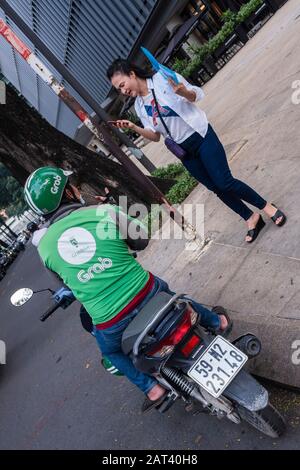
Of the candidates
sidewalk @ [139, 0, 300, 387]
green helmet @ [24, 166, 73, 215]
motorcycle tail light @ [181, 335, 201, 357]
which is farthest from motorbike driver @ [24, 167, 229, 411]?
sidewalk @ [139, 0, 300, 387]

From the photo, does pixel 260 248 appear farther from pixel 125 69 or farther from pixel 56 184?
pixel 56 184

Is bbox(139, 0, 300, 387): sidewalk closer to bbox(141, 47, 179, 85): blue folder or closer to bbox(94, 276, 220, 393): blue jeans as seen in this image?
bbox(94, 276, 220, 393): blue jeans

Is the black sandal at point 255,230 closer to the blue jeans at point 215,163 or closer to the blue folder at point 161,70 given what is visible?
the blue jeans at point 215,163

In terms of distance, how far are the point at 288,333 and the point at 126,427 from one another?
180cm

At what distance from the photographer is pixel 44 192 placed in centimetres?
341

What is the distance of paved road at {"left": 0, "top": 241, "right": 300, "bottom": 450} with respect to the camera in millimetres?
3611

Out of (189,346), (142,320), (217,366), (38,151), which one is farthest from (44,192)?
(38,151)

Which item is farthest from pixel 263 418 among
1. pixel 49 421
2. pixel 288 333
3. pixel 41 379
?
pixel 41 379

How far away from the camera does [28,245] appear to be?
69.1 ft

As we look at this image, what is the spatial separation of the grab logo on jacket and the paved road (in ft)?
5.50

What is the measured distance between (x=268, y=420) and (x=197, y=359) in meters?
0.58

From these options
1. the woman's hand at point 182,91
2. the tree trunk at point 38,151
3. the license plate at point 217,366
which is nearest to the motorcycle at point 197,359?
the license plate at point 217,366

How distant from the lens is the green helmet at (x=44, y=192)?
3408 millimetres

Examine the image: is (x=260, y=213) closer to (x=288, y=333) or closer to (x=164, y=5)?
(x=288, y=333)
